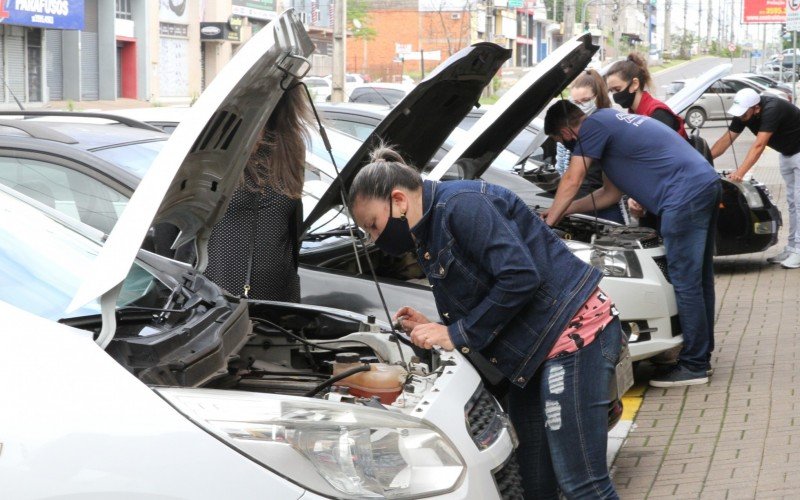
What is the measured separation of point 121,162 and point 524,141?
6.62 m

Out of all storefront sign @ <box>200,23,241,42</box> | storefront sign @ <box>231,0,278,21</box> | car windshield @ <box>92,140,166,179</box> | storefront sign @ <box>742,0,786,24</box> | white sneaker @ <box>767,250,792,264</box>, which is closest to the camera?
car windshield @ <box>92,140,166,179</box>

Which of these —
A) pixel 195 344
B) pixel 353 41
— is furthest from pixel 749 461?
pixel 353 41

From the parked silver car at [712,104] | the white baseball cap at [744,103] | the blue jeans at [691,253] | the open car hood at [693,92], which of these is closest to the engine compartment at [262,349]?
the blue jeans at [691,253]

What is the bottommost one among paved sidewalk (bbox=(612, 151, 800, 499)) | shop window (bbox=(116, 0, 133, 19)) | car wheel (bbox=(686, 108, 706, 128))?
paved sidewalk (bbox=(612, 151, 800, 499))

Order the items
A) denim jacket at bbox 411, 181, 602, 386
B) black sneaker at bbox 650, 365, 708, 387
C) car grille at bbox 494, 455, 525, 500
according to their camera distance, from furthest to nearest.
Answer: black sneaker at bbox 650, 365, 708, 387, denim jacket at bbox 411, 181, 602, 386, car grille at bbox 494, 455, 525, 500

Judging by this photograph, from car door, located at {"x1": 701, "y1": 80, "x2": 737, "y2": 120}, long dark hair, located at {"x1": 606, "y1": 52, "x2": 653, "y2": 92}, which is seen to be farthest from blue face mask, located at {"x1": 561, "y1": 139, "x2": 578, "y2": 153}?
car door, located at {"x1": 701, "y1": 80, "x2": 737, "y2": 120}

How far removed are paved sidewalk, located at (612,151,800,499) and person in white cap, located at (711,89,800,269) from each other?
81.3 inches

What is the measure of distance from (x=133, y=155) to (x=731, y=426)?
3.52 m

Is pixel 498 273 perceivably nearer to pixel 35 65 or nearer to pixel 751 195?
pixel 751 195

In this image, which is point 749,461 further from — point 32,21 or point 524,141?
point 32,21

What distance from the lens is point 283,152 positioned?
4.68 meters

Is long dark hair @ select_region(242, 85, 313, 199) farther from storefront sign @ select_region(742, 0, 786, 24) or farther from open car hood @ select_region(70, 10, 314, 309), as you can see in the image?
storefront sign @ select_region(742, 0, 786, 24)

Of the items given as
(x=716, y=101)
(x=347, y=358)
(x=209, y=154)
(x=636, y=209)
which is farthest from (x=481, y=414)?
(x=716, y=101)

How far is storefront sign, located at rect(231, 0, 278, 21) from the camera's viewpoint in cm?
5428
